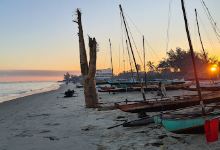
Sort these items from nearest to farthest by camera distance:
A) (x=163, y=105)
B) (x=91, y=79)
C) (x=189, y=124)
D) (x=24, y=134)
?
(x=189, y=124) < (x=24, y=134) < (x=163, y=105) < (x=91, y=79)

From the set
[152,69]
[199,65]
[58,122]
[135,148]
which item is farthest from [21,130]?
[152,69]

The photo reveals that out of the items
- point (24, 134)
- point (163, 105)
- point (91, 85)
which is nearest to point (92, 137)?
point (24, 134)

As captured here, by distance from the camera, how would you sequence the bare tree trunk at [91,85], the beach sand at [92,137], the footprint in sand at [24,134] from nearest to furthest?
the beach sand at [92,137] < the footprint in sand at [24,134] < the bare tree trunk at [91,85]

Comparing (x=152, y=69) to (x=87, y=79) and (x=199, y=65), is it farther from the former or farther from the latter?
(x=87, y=79)

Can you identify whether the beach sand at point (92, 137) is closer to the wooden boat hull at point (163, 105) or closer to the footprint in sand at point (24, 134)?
the footprint in sand at point (24, 134)

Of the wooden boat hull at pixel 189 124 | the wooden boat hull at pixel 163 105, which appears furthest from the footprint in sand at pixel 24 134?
the wooden boat hull at pixel 189 124

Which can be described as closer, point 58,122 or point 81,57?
point 58,122

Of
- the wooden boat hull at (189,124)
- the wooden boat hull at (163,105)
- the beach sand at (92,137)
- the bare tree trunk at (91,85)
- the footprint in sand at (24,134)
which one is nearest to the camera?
the wooden boat hull at (189,124)

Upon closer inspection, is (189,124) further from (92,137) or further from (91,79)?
(91,79)

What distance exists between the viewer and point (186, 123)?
36.6ft

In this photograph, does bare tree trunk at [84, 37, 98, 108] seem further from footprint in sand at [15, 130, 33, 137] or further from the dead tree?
footprint in sand at [15, 130, 33, 137]

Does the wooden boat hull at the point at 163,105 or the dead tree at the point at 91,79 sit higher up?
the dead tree at the point at 91,79

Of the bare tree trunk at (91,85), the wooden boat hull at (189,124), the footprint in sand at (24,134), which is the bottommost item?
the footprint in sand at (24,134)

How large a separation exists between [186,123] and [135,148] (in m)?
2.01
